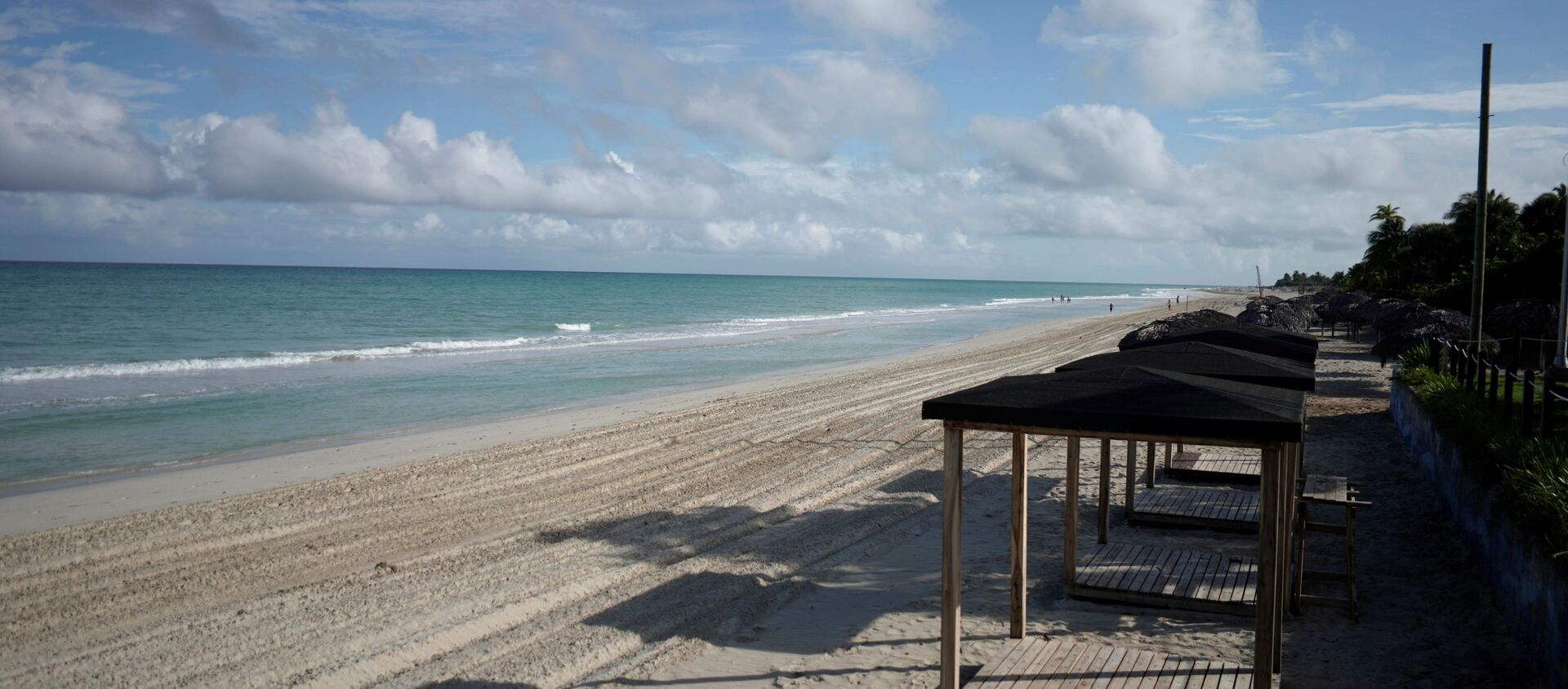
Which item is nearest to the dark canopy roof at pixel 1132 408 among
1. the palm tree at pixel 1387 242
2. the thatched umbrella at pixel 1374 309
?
the thatched umbrella at pixel 1374 309

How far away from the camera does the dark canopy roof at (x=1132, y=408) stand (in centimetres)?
392

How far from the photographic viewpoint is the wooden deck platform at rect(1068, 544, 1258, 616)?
235 inches

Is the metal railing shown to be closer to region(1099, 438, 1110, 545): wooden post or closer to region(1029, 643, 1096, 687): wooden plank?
region(1099, 438, 1110, 545): wooden post

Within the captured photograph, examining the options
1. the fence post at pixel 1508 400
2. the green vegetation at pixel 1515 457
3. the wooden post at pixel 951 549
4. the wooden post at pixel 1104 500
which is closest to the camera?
the wooden post at pixel 951 549

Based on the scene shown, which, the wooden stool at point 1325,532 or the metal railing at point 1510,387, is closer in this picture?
the wooden stool at point 1325,532

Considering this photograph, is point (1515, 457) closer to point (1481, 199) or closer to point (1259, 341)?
point (1259, 341)

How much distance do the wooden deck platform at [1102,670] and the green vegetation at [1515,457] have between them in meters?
1.69

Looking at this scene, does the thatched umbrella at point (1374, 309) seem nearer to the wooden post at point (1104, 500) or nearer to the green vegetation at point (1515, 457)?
the green vegetation at point (1515, 457)

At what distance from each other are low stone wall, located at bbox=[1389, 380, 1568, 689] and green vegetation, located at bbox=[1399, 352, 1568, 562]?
11 cm

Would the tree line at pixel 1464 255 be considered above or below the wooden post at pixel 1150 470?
above

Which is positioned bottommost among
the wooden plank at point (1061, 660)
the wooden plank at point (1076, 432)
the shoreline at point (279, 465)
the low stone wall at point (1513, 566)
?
the shoreline at point (279, 465)

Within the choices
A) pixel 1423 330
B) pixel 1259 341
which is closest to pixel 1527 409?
pixel 1259 341

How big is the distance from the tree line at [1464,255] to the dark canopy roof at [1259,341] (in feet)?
21.4

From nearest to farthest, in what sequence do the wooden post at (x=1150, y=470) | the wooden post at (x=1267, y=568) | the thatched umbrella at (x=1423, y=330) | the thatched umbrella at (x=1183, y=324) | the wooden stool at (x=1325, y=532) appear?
the wooden post at (x=1267, y=568)
the wooden stool at (x=1325, y=532)
the wooden post at (x=1150, y=470)
the thatched umbrella at (x=1183, y=324)
the thatched umbrella at (x=1423, y=330)
